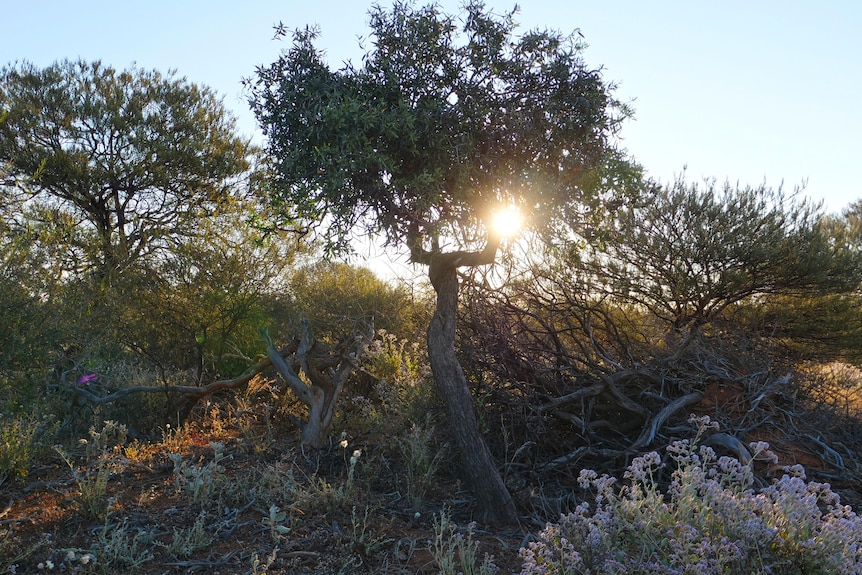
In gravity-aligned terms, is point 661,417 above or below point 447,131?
below

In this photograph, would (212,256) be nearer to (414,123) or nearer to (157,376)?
(157,376)

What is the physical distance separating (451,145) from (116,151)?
12.8 m

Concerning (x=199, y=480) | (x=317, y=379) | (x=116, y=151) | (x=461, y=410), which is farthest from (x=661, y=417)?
(x=116, y=151)

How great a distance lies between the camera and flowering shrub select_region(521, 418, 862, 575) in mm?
3125

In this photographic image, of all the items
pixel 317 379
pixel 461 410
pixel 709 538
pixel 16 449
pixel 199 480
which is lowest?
pixel 709 538

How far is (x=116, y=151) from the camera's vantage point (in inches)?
649

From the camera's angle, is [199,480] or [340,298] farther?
[340,298]

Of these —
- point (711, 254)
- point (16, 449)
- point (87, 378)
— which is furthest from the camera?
point (711, 254)

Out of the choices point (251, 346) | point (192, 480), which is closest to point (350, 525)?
point (192, 480)

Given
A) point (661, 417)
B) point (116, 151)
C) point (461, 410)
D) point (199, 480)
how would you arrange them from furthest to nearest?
point (116, 151) → point (661, 417) → point (461, 410) → point (199, 480)

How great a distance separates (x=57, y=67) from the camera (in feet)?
55.3

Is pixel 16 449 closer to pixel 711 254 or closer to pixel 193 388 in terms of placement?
pixel 193 388

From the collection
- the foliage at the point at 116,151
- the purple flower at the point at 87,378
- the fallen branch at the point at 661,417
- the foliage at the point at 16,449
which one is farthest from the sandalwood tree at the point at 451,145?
the foliage at the point at 116,151

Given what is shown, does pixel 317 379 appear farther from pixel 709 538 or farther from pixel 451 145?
pixel 709 538
